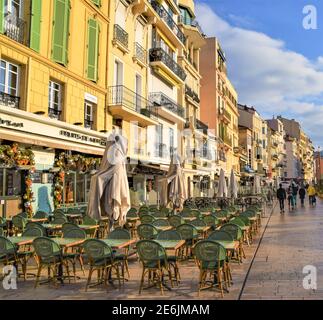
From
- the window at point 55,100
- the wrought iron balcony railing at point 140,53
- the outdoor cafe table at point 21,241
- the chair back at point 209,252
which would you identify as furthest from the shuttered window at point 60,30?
the chair back at point 209,252

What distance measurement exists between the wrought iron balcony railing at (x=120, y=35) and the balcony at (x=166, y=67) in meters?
4.08

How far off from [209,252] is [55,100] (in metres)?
12.6

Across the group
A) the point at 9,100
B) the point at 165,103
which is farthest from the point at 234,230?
the point at 165,103

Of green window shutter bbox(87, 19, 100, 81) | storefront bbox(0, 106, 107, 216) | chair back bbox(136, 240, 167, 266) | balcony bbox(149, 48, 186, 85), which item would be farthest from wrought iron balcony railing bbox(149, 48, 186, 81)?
chair back bbox(136, 240, 167, 266)

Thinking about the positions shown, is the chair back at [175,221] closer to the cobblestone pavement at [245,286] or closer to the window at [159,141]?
the cobblestone pavement at [245,286]

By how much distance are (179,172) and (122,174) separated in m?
6.97

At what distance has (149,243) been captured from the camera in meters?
7.45

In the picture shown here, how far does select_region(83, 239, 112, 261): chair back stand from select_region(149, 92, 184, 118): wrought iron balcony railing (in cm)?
2102

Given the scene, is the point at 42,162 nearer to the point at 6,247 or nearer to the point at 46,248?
the point at 6,247

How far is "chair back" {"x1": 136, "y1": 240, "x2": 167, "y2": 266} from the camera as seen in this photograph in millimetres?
7430

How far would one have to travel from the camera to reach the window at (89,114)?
20078 millimetres

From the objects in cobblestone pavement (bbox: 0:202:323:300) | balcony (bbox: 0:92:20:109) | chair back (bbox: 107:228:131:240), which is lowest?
cobblestone pavement (bbox: 0:202:323:300)

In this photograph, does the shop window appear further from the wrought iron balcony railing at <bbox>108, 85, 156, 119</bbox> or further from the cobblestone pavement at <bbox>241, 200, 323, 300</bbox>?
the cobblestone pavement at <bbox>241, 200, 323, 300</bbox>

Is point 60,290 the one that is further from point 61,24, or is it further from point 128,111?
point 128,111
